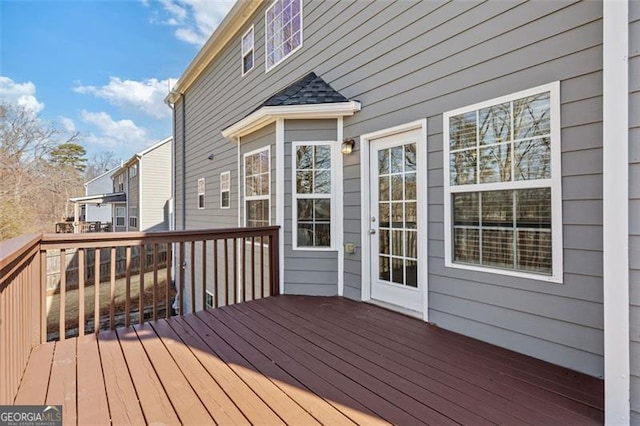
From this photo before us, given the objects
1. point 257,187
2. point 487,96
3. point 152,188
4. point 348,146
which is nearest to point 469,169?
point 487,96

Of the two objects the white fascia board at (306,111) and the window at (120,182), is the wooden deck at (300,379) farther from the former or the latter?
the window at (120,182)

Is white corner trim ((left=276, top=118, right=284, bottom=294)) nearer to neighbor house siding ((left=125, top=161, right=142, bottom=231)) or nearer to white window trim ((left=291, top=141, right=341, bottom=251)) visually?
white window trim ((left=291, top=141, right=341, bottom=251))

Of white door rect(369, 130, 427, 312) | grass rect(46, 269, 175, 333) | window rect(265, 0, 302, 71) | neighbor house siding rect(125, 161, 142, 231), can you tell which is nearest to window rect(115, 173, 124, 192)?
neighbor house siding rect(125, 161, 142, 231)

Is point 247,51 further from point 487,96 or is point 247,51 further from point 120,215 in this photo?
point 120,215

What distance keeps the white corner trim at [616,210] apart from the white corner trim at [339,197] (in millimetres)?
2751

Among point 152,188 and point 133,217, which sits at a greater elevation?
point 152,188

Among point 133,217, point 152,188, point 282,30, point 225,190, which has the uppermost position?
point 282,30

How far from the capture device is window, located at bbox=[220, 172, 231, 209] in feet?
23.2

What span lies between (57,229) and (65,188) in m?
5.66

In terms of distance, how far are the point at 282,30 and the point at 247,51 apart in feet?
4.45

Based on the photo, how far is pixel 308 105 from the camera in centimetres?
398

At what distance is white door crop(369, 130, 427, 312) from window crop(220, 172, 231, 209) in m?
4.22

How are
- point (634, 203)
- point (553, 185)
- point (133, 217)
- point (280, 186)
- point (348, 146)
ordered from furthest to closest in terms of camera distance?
1. point (133, 217)
2. point (280, 186)
3. point (348, 146)
4. point (553, 185)
5. point (634, 203)

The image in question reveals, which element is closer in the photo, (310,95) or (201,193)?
(310,95)
